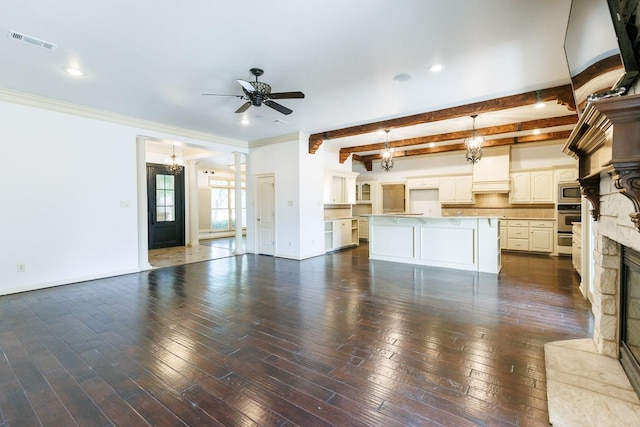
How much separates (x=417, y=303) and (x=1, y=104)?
6.40 meters

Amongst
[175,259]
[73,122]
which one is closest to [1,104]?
[73,122]

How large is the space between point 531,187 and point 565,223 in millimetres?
1114

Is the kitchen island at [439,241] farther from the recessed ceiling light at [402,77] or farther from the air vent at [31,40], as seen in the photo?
the air vent at [31,40]

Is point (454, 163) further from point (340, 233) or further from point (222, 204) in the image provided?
point (222, 204)

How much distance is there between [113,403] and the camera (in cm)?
181

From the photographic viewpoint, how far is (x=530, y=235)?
23.5 feet

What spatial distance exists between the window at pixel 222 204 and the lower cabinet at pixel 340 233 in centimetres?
409

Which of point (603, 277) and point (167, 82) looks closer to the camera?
point (603, 277)

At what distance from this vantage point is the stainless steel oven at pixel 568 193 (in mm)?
6516

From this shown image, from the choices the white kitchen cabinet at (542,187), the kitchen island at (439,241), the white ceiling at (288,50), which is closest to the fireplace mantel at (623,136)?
the white ceiling at (288,50)

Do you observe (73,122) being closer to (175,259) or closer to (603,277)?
(175,259)

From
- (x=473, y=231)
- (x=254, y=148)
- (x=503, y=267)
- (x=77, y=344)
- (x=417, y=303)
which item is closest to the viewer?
(x=77, y=344)

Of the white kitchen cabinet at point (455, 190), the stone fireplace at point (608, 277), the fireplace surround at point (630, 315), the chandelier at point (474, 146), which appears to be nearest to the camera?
the fireplace surround at point (630, 315)

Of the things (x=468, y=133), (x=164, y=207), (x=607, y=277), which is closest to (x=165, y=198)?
(x=164, y=207)
